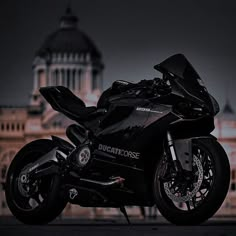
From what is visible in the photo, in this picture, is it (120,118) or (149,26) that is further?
(149,26)

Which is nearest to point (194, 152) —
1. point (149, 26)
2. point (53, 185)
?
point (53, 185)

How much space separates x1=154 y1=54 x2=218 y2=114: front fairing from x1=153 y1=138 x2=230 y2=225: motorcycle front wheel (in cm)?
15

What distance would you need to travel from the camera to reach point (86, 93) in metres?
53.8

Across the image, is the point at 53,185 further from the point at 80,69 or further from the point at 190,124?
the point at 80,69

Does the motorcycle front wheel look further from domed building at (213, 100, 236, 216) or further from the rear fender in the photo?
domed building at (213, 100, 236, 216)

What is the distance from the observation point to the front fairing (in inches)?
154

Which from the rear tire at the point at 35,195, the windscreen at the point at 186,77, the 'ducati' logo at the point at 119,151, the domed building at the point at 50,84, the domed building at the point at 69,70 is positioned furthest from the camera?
the domed building at the point at 50,84

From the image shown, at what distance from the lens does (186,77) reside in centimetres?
402

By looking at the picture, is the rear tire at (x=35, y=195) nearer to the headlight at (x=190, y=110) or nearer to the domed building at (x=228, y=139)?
the headlight at (x=190, y=110)

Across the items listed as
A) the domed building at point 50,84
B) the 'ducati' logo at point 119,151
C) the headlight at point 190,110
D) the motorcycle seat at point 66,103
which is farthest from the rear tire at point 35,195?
the domed building at point 50,84

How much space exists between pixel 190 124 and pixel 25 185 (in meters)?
1.02

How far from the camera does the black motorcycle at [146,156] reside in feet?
12.7

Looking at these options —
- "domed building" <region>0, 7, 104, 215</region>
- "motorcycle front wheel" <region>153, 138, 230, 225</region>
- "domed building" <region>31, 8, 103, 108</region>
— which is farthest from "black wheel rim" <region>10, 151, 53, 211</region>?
"domed building" <region>31, 8, 103, 108</region>

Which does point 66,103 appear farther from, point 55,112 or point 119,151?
point 55,112
